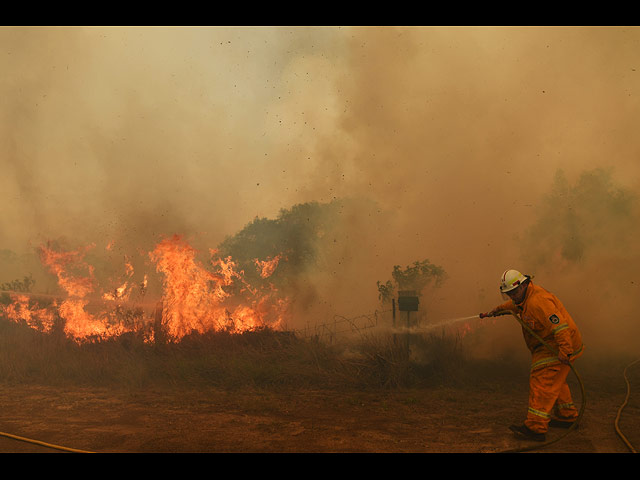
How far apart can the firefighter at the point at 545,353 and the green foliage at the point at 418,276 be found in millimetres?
7027

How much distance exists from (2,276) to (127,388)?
48.6 feet

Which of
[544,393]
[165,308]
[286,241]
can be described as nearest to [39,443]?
[165,308]

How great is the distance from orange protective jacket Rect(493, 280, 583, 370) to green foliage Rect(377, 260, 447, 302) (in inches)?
278

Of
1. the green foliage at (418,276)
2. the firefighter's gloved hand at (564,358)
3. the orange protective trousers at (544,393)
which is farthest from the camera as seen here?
the green foliage at (418,276)

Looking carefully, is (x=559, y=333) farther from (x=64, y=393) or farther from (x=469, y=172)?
(x=469, y=172)

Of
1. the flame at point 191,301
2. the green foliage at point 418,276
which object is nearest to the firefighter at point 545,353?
the flame at point 191,301

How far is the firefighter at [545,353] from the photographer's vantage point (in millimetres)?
5738

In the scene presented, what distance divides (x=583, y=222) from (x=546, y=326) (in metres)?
9.25

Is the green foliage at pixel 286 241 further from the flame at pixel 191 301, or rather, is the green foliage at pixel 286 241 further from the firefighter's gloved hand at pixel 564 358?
the firefighter's gloved hand at pixel 564 358

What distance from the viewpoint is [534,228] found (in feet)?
44.6

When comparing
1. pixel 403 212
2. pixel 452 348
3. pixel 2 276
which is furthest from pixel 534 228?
pixel 2 276

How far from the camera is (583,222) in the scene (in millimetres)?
13477

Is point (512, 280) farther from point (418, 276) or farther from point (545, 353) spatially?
point (418, 276)

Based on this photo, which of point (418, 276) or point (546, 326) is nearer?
point (546, 326)
